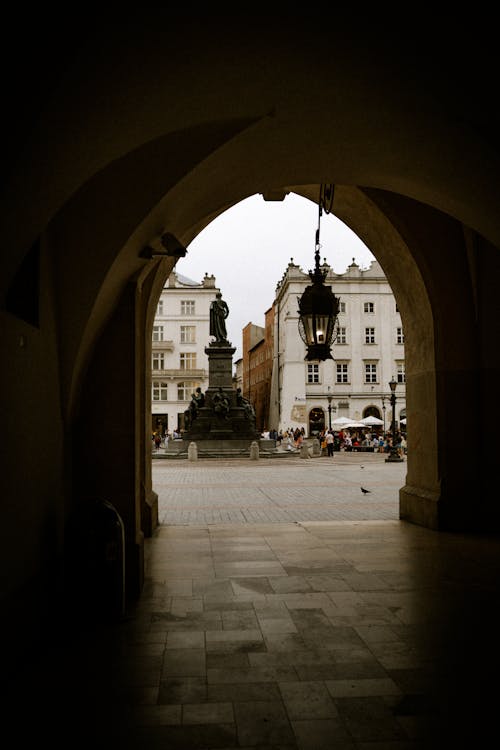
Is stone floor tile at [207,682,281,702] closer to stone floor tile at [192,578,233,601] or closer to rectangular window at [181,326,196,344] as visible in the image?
stone floor tile at [192,578,233,601]

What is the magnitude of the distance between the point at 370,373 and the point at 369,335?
3.40 meters

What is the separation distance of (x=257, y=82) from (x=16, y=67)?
6.37 ft

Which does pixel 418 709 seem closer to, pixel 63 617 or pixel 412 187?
pixel 63 617

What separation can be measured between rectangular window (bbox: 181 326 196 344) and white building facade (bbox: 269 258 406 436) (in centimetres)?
974

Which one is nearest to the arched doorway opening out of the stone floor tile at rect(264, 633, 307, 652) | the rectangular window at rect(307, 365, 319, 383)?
the rectangular window at rect(307, 365, 319, 383)

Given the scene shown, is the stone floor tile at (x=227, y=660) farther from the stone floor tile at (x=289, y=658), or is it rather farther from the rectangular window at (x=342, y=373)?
the rectangular window at (x=342, y=373)

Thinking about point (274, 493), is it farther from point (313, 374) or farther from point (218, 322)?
point (313, 374)

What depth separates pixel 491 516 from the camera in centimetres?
965

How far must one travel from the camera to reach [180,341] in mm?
61438

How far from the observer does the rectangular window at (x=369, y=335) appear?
185 feet

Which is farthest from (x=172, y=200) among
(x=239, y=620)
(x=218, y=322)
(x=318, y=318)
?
(x=218, y=322)

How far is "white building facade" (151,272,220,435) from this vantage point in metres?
60.4

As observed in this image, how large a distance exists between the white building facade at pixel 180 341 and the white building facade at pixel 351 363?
9.08m

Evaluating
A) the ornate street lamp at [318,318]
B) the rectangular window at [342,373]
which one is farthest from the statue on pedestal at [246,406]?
the ornate street lamp at [318,318]
